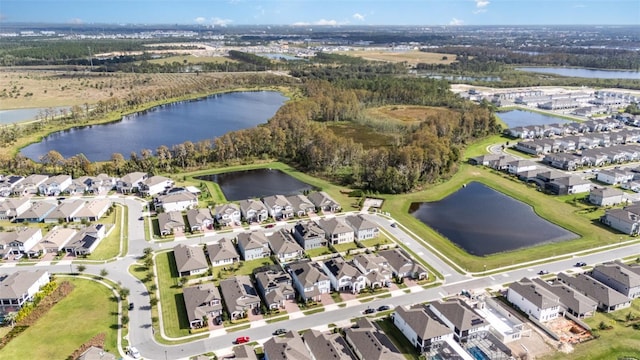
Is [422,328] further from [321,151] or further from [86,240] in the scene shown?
[321,151]

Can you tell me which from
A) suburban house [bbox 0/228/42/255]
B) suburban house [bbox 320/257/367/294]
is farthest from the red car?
suburban house [bbox 0/228/42/255]

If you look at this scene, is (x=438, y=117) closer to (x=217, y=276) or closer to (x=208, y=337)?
(x=217, y=276)

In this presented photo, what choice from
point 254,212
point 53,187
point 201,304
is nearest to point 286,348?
point 201,304

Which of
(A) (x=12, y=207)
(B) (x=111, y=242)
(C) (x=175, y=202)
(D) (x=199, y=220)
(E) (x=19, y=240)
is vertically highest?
(A) (x=12, y=207)

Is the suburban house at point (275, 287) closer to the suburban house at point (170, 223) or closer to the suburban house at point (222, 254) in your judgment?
the suburban house at point (222, 254)

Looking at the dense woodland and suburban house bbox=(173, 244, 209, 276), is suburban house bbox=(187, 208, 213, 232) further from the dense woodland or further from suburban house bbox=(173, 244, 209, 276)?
the dense woodland

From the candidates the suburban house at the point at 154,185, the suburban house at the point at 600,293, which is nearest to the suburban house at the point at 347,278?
the suburban house at the point at 600,293
